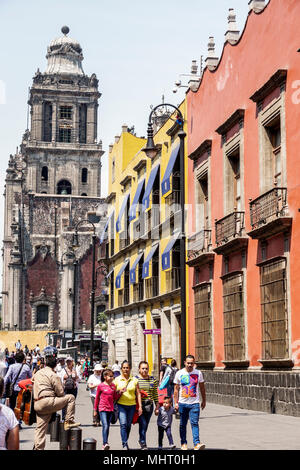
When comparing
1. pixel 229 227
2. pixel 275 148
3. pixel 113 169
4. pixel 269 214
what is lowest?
pixel 269 214

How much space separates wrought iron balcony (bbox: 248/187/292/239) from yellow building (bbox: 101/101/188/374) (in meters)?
8.97

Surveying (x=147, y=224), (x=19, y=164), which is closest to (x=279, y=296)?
(x=147, y=224)

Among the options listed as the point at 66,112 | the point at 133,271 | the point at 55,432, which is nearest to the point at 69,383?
the point at 55,432

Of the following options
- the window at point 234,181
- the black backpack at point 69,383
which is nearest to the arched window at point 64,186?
the window at point 234,181

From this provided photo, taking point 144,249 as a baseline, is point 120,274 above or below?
below

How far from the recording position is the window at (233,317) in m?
24.4

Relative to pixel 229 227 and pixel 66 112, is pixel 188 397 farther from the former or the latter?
pixel 66 112

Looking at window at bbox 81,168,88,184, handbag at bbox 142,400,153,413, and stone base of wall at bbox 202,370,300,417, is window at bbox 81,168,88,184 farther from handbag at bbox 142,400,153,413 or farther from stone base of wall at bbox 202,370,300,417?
handbag at bbox 142,400,153,413

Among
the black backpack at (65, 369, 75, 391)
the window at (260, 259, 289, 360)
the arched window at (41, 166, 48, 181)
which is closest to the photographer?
the black backpack at (65, 369, 75, 391)

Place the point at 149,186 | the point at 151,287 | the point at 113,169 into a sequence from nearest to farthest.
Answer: the point at 149,186, the point at 151,287, the point at 113,169

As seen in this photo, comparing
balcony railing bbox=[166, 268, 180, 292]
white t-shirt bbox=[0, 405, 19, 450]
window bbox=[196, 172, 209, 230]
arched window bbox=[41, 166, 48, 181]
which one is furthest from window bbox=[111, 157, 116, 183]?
arched window bbox=[41, 166, 48, 181]

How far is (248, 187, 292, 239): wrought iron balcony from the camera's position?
20.6 m

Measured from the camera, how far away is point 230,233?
2530cm

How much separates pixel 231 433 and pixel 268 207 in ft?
23.3
